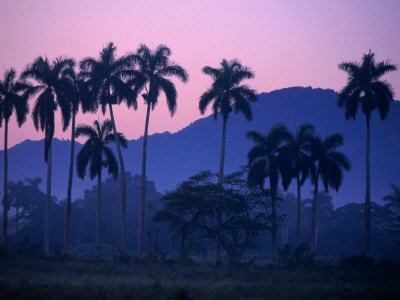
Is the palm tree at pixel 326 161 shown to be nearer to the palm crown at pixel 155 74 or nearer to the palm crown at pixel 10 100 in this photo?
the palm crown at pixel 155 74

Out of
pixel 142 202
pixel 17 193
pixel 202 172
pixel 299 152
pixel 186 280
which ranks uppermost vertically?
pixel 299 152

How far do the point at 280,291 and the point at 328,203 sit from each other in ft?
297

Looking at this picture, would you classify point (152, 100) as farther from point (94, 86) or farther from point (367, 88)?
point (367, 88)

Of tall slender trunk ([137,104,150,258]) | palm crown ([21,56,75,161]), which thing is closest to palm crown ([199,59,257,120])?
tall slender trunk ([137,104,150,258])

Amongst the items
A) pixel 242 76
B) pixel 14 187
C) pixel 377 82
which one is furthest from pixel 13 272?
pixel 14 187

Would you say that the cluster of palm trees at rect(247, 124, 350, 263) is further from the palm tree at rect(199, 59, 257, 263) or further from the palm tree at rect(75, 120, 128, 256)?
the palm tree at rect(75, 120, 128, 256)

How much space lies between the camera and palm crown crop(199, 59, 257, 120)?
145ft

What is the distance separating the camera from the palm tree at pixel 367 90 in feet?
137

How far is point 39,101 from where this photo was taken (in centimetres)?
4116

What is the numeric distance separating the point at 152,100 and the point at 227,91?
7743mm

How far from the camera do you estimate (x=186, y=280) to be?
2930 cm

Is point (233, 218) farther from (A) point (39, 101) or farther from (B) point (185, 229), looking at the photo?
(A) point (39, 101)

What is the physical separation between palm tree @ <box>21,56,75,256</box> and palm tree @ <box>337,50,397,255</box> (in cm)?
2696

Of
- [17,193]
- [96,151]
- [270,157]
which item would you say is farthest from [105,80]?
[17,193]
